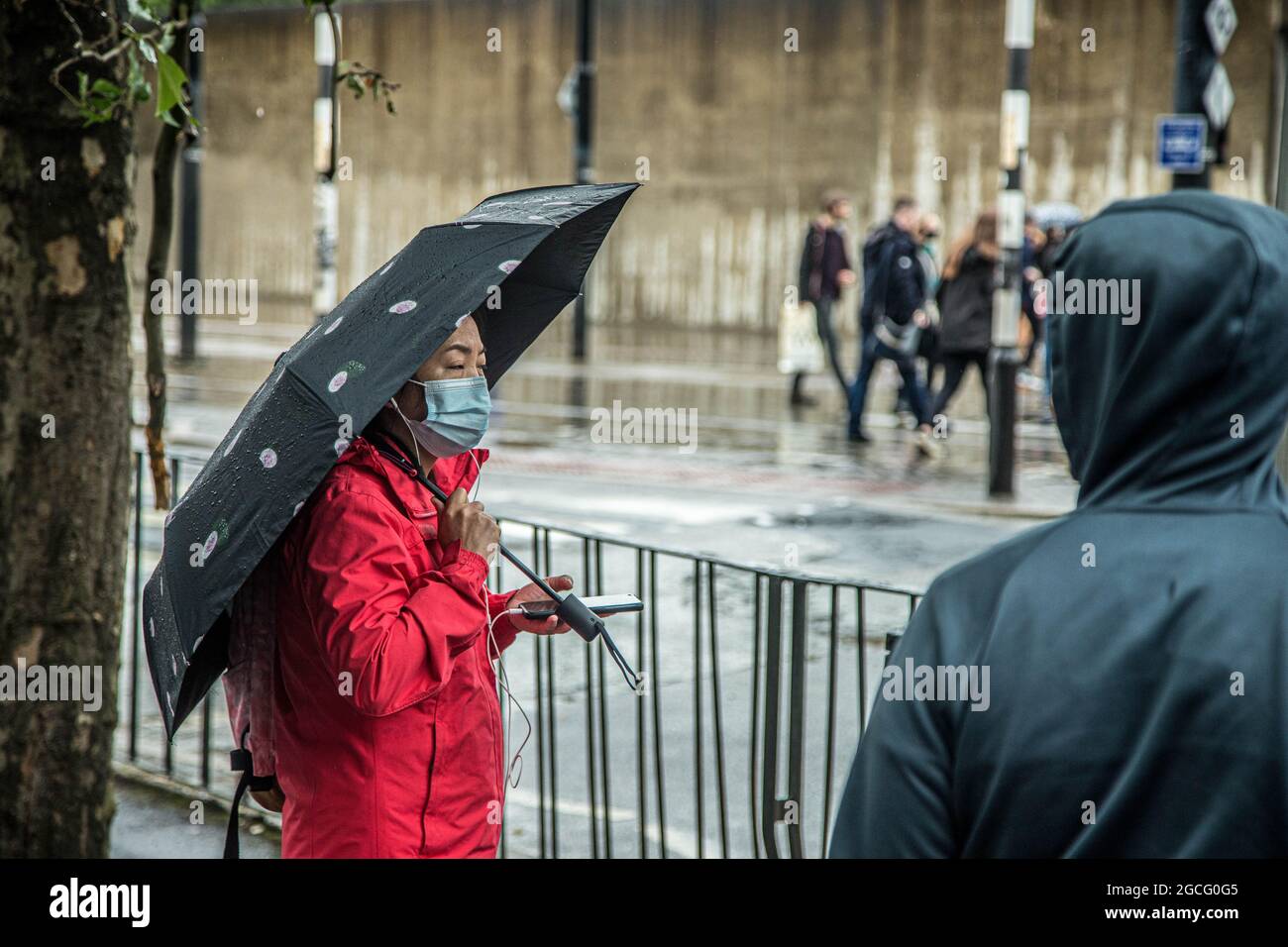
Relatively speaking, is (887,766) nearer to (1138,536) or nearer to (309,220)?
(1138,536)

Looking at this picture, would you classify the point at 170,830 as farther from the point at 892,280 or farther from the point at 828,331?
the point at 828,331

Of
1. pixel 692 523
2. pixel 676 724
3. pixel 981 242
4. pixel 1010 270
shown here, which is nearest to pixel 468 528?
pixel 676 724

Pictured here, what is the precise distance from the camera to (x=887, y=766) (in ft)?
5.39

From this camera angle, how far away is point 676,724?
6.36 meters

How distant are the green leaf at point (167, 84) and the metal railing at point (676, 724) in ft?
5.35

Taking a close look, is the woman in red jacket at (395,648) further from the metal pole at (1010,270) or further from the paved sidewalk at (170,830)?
the metal pole at (1010,270)

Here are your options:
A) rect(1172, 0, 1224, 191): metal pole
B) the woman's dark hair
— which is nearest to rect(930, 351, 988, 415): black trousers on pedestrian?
the woman's dark hair

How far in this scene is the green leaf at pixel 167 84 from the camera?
133 inches

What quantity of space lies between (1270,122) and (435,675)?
2334 cm

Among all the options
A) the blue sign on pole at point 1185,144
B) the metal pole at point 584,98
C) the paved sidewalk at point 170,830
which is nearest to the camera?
the paved sidewalk at point 170,830

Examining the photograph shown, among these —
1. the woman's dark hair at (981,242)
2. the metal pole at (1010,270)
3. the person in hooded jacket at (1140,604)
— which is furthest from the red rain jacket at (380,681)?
the woman's dark hair at (981,242)

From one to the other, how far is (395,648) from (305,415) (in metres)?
0.41
